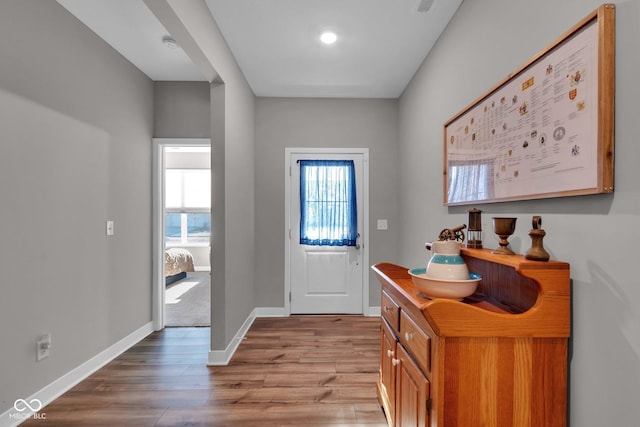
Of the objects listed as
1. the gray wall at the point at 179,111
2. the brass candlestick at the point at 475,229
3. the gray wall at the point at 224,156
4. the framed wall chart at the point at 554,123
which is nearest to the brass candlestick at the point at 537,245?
the framed wall chart at the point at 554,123

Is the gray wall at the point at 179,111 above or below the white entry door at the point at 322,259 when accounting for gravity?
above

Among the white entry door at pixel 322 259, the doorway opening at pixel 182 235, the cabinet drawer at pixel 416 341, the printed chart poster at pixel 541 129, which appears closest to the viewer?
the printed chart poster at pixel 541 129

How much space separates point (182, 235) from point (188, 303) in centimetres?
289

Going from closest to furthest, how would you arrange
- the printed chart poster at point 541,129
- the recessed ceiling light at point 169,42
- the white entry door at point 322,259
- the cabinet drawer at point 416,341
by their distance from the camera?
1. the printed chart poster at point 541,129
2. the cabinet drawer at point 416,341
3. the recessed ceiling light at point 169,42
4. the white entry door at point 322,259

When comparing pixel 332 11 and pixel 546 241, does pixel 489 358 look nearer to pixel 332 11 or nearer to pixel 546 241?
pixel 546 241

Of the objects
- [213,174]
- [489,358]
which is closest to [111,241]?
[213,174]

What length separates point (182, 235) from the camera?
6.48m

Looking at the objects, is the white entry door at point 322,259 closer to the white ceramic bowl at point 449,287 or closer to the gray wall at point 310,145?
the gray wall at point 310,145

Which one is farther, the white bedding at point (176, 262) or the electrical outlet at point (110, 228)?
the white bedding at point (176, 262)

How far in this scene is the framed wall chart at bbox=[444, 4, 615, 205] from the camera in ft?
2.95

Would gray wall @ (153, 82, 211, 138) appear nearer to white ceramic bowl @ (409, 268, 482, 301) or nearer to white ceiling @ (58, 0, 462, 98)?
white ceiling @ (58, 0, 462, 98)

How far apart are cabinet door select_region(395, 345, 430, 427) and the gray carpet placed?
2.49 m

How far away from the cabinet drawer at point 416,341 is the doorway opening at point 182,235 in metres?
2.60

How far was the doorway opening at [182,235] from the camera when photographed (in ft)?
10.1
